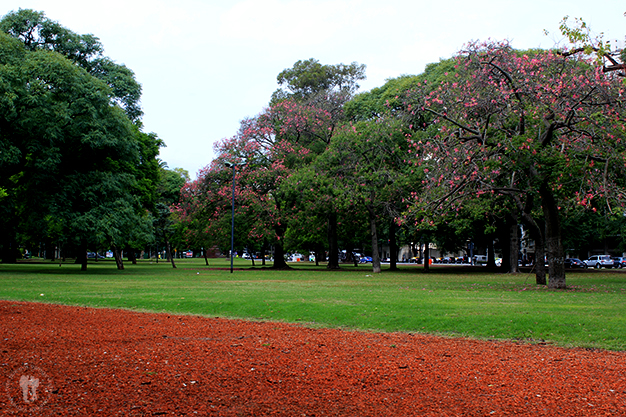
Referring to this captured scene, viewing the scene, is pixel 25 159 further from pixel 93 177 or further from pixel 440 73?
pixel 440 73

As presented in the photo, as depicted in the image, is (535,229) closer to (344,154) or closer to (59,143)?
(344,154)

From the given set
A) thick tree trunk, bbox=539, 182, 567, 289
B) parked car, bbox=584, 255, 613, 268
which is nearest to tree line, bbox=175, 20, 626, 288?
thick tree trunk, bbox=539, 182, 567, 289

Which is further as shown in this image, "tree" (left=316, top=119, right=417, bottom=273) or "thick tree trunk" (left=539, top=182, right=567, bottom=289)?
"tree" (left=316, top=119, right=417, bottom=273)

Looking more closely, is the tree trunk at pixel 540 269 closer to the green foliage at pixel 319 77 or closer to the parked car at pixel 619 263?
the green foliage at pixel 319 77

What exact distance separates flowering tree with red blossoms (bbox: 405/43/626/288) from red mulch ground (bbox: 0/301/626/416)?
1114cm

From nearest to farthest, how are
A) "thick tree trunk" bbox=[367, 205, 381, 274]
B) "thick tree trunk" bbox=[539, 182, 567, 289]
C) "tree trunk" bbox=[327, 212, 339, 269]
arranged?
"thick tree trunk" bbox=[539, 182, 567, 289] → "thick tree trunk" bbox=[367, 205, 381, 274] → "tree trunk" bbox=[327, 212, 339, 269]

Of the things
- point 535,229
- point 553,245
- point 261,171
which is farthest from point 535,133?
point 261,171

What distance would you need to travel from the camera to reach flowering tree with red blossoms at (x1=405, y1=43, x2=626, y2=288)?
59.0ft

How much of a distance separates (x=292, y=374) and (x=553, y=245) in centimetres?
1657

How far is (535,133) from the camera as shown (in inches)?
768

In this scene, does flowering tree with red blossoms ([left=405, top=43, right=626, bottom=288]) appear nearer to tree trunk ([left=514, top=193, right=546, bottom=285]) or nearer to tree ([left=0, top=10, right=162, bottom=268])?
tree trunk ([left=514, top=193, right=546, bottom=285])

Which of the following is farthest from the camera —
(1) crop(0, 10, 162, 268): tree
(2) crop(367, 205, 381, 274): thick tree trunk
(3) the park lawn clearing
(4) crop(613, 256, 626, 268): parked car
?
(4) crop(613, 256, 626, 268): parked car

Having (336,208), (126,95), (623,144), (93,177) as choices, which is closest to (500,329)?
(623,144)

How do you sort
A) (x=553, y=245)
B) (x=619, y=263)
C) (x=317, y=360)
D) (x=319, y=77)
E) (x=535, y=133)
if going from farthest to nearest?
A: (x=619, y=263)
(x=319, y=77)
(x=553, y=245)
(x=535, y=133)
(x=317, y=360)
